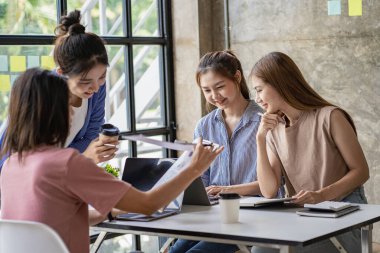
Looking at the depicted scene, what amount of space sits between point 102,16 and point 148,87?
62 centimetres

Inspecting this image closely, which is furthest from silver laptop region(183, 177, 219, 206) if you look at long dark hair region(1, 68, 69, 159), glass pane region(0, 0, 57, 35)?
glass pane region(0, 0, 57, 35)

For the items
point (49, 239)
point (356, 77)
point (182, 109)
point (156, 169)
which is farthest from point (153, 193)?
point (182, 109)

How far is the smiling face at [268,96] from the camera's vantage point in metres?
3.41

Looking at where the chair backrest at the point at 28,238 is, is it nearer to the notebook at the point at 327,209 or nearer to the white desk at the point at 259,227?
the white desk at the point at 259,227

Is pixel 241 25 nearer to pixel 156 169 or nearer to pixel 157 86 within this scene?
pixel 157 86

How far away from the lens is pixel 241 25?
5.16 m

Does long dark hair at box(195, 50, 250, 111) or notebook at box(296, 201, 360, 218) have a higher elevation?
long dark hair at box(195, 50, 250, 111)

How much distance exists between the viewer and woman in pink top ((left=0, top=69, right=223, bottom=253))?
233 cm

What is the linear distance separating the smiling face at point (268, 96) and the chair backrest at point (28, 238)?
144 cm

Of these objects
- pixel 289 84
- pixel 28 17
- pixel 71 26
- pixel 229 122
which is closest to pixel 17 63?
pixel 28 17

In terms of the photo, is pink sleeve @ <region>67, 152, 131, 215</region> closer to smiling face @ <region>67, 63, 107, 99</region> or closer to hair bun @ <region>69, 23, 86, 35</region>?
smiling face @ <region>67, 63, 107, 99</region>

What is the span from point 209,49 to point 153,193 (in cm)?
286

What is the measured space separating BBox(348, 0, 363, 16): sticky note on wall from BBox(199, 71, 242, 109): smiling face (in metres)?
1.22

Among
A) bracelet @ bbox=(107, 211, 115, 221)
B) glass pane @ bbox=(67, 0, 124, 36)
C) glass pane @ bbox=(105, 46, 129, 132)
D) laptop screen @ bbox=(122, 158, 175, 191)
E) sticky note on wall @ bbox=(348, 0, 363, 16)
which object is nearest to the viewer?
bracelet @ bbox=(107, 211, 115, 221)
